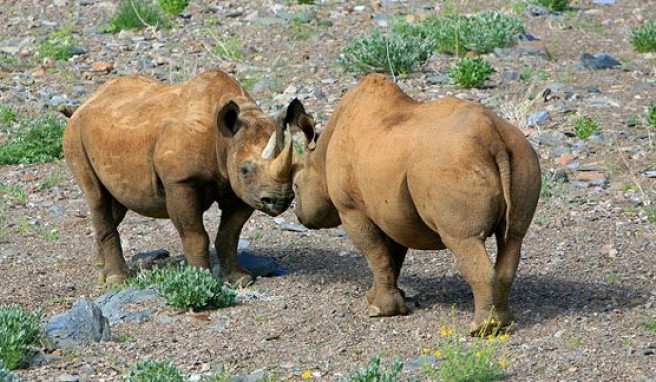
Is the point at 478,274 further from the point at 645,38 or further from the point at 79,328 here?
the point at 645,38

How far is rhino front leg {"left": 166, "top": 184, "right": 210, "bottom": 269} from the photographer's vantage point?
11445mm

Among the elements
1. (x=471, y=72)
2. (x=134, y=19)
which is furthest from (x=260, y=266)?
(x=134, y=19)

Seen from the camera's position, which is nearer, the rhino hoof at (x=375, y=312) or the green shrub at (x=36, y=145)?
the rhino hoof at (x=375, y=312)

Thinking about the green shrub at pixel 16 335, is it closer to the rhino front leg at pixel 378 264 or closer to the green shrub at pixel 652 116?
the rhino front leg at pixel 378 264

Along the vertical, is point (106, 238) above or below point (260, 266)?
Answer: above

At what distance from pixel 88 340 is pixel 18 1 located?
13.9 metres

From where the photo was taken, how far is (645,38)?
1875 centimetres

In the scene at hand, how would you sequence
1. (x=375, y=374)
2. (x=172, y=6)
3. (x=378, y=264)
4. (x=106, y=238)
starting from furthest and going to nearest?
(x=172, y=6) < (x=106, y=238) < (x=378, y=264) < (x=375, y=374)

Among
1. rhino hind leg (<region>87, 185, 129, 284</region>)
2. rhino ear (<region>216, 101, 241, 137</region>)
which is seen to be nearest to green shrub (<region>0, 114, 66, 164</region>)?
rhino hind leg (<region>87, 185, 129, 284</region>)

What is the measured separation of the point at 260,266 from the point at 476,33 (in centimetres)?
754

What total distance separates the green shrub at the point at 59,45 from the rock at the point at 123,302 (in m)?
8.87

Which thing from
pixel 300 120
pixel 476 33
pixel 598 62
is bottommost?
pixel 598 62

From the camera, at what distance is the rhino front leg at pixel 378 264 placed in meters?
10.4

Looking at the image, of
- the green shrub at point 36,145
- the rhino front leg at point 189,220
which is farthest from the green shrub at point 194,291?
the green shrub at point 36,145
